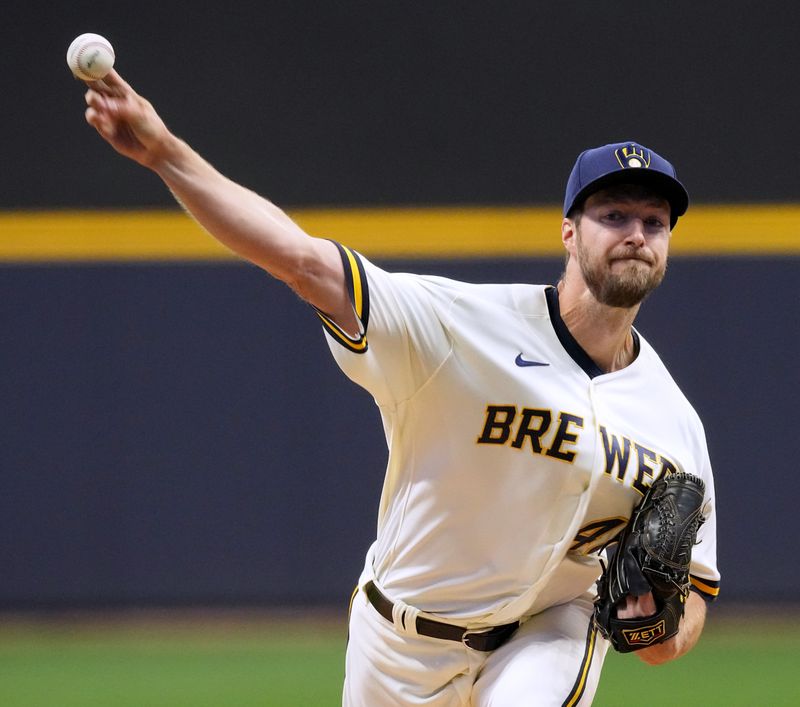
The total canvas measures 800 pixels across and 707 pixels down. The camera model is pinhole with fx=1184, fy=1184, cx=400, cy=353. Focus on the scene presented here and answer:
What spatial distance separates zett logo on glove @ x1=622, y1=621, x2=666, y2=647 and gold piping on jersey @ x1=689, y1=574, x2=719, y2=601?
356 mm

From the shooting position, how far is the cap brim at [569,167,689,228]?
112 inches

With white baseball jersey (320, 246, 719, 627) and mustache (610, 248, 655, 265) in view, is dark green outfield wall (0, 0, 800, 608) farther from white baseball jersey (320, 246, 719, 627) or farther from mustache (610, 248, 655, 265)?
mustache (610, 248, 655, 265)

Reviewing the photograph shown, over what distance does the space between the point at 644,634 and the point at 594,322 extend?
2.49 feet

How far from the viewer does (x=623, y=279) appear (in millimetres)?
2807

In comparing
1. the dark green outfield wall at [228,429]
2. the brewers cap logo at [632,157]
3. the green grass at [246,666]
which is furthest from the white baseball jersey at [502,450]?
the dark green outfield wall at [228,429]

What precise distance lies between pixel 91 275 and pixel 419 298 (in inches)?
183

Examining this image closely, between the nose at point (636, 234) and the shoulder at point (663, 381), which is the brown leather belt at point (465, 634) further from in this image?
the nose at point (636, 234)

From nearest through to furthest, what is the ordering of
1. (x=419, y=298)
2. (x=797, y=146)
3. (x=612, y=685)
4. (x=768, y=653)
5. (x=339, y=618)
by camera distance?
1. (x=419, y=298)
2. (x=612, y=685)
3. (x=768, y=653)
4. (x=339, y=618)
5. (x=797, y=146)

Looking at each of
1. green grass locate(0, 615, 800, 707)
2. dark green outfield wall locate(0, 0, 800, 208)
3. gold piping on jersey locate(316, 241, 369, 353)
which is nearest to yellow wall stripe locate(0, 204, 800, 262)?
dark green outfield wall locate(0, 0, 800, 208)

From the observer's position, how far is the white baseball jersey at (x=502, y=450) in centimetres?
271

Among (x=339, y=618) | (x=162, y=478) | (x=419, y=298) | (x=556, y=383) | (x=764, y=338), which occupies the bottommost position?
(x=339, y=618)

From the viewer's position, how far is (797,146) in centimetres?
732

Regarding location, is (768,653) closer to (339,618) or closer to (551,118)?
(339,618)

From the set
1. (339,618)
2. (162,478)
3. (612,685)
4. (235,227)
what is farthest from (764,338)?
(235,227)
